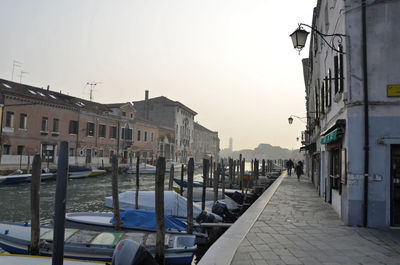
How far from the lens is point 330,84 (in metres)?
9.24

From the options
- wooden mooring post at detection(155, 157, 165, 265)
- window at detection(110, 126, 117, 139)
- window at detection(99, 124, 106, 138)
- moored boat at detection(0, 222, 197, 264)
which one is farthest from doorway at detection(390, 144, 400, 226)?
window at detection(110, 126, 117, 139)

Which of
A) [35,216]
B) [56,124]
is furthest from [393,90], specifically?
[56,124]

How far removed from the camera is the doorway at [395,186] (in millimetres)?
6512

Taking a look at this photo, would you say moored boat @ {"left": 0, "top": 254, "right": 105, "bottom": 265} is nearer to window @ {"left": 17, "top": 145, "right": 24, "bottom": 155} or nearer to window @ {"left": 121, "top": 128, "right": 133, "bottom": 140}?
window @ {"left": 17, "top": 145, "right": 24, "bottom": 155}

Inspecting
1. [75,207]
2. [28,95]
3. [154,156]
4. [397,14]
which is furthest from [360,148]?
[154,156]

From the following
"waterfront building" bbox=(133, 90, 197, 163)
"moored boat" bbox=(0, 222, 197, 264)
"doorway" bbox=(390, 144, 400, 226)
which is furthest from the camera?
"waterfront building" bbox=(133, 90, 197, 163)

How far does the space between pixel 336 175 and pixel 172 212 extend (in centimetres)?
537

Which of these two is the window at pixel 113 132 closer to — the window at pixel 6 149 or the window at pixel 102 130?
the window at pixel 102 130

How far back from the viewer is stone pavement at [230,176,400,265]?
176 inches

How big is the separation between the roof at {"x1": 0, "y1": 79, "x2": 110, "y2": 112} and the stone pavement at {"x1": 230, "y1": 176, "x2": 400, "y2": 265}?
24.5m

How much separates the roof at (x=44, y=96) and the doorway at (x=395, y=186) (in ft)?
85.5

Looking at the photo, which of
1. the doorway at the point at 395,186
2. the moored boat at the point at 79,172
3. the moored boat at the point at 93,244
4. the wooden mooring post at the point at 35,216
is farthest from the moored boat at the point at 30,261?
the moored boat at the point at 79,172

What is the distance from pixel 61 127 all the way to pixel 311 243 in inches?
1131

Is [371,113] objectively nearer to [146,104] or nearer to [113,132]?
[113,132]
